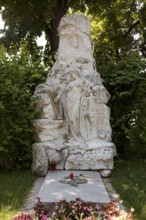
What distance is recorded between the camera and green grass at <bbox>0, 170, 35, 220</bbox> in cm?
439

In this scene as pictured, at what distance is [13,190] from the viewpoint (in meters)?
5.44

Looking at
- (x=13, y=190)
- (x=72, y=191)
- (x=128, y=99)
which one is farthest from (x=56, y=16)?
(x=72, y=191)

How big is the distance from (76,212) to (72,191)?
1.50 m

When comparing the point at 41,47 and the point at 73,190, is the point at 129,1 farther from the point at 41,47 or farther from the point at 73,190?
the point at 73,190

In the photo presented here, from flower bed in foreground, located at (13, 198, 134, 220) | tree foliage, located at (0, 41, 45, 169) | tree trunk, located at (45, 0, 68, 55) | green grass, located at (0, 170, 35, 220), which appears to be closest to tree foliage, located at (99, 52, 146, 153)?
tree foliage, located at (0, 41, 45, 169)

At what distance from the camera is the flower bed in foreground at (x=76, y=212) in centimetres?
311

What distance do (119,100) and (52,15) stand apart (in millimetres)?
4803

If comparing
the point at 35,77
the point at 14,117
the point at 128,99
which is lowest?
the point at 14,117

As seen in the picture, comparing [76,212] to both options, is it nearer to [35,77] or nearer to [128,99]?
[35,77]

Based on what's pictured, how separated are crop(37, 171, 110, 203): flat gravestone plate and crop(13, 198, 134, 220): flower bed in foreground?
95cm

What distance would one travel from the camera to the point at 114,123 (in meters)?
8.95

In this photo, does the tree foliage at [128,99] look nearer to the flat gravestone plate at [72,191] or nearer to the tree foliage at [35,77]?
the tree foliage at [35,77]

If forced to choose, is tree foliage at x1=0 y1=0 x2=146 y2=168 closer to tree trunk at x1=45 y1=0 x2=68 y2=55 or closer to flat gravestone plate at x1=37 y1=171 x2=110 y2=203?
tree trunk at x1=45 y1=0 x2=68 y2=55

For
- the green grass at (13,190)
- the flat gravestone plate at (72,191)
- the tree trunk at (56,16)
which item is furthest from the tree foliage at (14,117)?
the tree trunk at (56,16)
